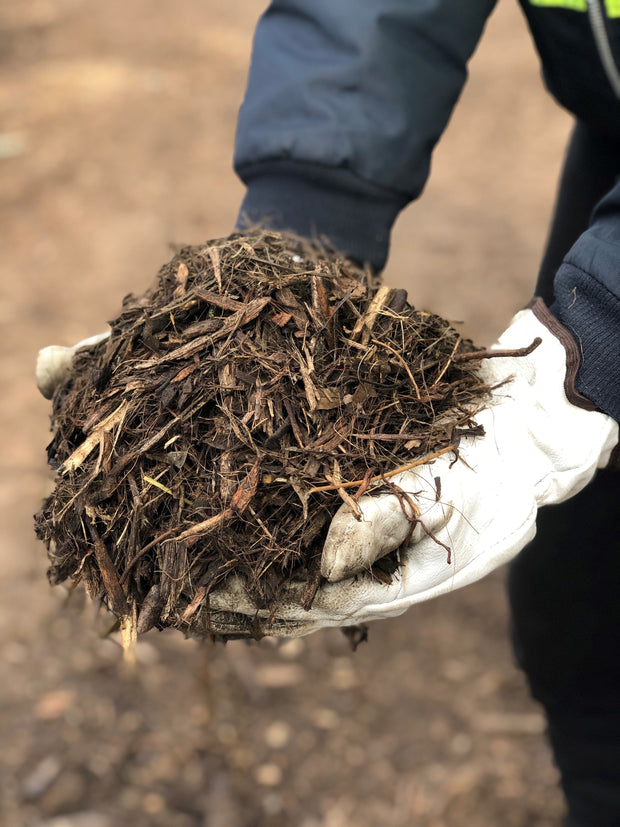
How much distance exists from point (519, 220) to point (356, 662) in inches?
179

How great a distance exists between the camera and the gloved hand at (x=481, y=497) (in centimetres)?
155

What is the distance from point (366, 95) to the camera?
2084 millimetres

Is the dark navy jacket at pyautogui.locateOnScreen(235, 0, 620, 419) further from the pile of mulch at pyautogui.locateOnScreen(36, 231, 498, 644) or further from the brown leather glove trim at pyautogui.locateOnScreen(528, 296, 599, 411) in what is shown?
the brown leather glove trim at pyautogui.locateOnScreen(528, 296, 599, 411)

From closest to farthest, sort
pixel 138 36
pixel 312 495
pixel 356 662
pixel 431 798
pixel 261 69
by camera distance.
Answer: pixel 312 495, pixel 261 69, pixel 431 798, pixel 356 662, pixel 138 36

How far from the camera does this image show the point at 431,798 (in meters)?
3.02

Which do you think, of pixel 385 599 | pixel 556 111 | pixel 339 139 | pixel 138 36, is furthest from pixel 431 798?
pixel 138 36

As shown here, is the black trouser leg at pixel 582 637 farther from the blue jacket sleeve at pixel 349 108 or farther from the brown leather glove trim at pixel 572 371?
the blue jacket sleeve at pixel 349 108

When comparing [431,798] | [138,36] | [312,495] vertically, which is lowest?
[431,798]

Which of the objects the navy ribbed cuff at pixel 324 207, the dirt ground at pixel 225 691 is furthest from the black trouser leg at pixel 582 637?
the navy ribbed cuff at pixel 324 207

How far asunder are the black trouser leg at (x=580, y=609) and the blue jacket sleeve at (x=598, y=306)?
62 cm

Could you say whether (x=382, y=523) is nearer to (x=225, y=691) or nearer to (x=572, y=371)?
(x=572, y=371)

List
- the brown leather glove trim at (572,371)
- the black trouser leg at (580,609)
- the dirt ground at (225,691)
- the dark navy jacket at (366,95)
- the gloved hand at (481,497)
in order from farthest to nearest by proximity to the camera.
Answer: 1. the dirt ground at (225,691)
2. the black trouser leg at (580,609)
3. the dark navy jacket at (366,95)
4. the brown leather glove trim at (572,371)
5. the gloved hand at (481,497)

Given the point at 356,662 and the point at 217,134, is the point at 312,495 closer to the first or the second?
the point at 356,662

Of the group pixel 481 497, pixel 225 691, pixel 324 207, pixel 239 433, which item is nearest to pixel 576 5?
pixel 324 207
